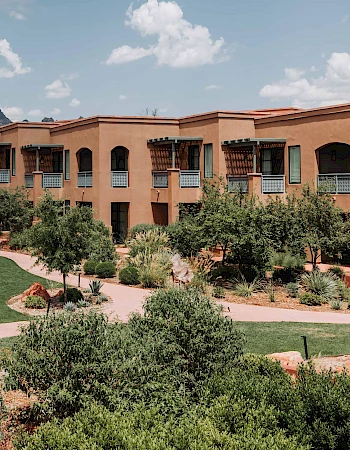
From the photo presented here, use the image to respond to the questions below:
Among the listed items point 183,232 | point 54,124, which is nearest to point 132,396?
point 183,232

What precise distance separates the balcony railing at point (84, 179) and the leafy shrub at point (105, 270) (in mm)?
11528

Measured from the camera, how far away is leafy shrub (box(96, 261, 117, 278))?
24609 mm

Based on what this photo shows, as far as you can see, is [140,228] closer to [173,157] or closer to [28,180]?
[173,157]

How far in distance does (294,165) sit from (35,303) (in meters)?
16.9

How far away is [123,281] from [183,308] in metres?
14.0

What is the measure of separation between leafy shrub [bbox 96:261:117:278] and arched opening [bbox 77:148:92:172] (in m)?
14.1

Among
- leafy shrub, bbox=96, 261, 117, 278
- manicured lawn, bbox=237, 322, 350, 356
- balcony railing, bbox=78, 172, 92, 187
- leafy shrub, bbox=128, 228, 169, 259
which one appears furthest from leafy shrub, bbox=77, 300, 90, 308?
balcony railing, bbox=78, 172, 92, 187

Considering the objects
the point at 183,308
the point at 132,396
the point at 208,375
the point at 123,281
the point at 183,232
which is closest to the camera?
the point at 132,396

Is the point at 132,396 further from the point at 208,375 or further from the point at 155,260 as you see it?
the point at 155,260

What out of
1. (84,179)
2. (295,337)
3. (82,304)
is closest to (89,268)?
(82,304)

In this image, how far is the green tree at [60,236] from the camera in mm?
A: 18500

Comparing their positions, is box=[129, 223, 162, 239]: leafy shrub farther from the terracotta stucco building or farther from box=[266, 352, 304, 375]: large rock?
box=[266, 352, 304, 375]: large rock

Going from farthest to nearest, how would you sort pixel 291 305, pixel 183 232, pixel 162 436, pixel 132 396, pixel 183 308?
pixel 183 232 < pixel 291 305 < pixel 183 308 < pixel 132 396 < pixel 162 436

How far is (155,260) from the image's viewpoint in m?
24.0
